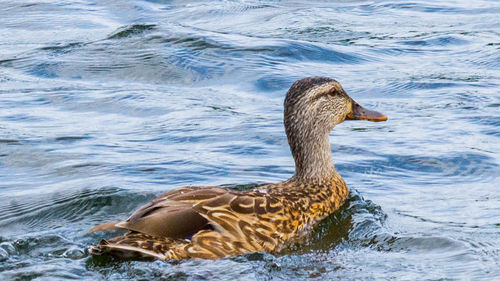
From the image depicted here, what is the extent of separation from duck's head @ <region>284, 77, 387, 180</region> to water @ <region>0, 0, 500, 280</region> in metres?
0.52

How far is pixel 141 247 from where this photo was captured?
6816 millimetres

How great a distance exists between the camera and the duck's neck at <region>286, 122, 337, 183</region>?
28.7 feet

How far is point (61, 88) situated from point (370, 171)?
495cm

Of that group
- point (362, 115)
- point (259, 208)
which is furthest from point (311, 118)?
point (259, 208)

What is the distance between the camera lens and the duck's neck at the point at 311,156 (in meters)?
8.76

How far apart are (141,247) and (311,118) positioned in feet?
8.38

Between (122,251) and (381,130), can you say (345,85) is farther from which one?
(122,251)

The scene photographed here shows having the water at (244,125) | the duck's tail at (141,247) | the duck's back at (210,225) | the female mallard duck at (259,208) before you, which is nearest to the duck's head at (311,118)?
the female mallard duck at (259,208)

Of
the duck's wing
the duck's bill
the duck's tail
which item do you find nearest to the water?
the duck's tail

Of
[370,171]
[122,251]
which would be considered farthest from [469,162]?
[122,251]

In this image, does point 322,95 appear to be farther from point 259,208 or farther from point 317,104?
point 259,208

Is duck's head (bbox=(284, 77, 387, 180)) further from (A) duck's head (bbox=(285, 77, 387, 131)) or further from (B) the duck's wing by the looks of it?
(B) the duck's wing

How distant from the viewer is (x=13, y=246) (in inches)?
295

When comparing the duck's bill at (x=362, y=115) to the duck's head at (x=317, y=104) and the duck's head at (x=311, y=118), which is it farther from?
the duck's head at (x=311, y=118)
